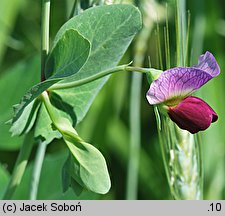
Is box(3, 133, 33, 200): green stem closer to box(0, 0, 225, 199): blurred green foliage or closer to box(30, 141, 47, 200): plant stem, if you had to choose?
box(30, 141, 47, 200): plant stem

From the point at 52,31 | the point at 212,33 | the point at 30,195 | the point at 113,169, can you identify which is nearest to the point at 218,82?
the point at 212,33

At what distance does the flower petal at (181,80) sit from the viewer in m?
0.60

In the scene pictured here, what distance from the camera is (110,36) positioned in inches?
27.3

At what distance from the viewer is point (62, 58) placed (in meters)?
0.66

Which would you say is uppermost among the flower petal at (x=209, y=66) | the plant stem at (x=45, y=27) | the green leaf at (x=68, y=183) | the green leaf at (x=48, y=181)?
the plant stem at (x=45, y=27)

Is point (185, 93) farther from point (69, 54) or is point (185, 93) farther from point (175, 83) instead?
point (69, 54)

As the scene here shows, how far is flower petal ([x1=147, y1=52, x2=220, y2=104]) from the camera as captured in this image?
1.98ft

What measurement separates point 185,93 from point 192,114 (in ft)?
0.10

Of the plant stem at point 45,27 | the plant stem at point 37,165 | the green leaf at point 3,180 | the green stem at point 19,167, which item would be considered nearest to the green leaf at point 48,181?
the green leaf at point 3,180

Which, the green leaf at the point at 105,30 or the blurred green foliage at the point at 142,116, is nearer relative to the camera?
the green leaf at the point at 105,30

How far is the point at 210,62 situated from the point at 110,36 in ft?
0.45

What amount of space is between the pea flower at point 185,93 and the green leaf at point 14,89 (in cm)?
51

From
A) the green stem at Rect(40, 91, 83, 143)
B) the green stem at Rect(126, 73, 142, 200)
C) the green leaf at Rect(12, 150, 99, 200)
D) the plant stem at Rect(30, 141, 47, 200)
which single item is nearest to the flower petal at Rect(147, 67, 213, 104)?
the green stem at Rect(40, 91, 83, 143)
